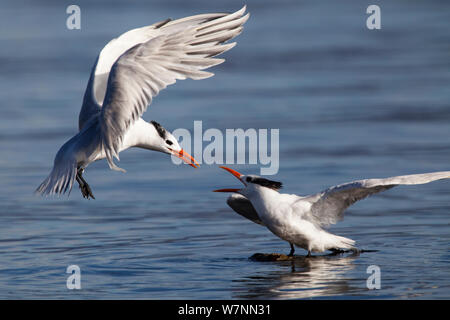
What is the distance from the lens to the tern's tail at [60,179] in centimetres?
857

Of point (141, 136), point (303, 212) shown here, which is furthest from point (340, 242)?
point (141, 136)

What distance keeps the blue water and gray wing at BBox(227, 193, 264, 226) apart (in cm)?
26

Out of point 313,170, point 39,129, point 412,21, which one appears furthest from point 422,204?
point 412,21

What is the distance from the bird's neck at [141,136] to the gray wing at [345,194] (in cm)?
152

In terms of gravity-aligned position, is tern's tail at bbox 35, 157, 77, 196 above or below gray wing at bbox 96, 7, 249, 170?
below

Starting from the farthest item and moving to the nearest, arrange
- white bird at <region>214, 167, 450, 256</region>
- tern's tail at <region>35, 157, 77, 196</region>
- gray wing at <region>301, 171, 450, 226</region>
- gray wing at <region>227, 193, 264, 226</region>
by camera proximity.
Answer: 1. gray wing at <region>227, 193, 264, 226</region>
2. white bird at <region>214, 167, 450, 256</region>
3. tern's tail at <region>35, 157, 77, 196</region>
4. gray wing at <region>301, 171, 450, 226</region>

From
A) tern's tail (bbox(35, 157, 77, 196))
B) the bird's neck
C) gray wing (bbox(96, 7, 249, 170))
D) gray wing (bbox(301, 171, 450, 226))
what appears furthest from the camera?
the bird's neck

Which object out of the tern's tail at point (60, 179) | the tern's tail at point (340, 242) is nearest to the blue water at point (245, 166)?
the tern's tail at point (340, 242)

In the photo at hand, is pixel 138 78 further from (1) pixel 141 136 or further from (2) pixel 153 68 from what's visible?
(1) pixel 141 136

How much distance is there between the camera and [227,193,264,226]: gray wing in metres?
9.31

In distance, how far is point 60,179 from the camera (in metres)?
8.66

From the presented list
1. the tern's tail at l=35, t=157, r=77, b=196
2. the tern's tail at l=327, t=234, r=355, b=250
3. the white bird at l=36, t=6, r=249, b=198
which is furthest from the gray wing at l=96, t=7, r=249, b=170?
the tern's tail at l=327, t=234, r=355, b=250

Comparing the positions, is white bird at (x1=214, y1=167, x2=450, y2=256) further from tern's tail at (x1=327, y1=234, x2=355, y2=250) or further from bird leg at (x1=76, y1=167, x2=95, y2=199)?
bird leg at (x1=76, y1=167, x2=95, y2=199)
